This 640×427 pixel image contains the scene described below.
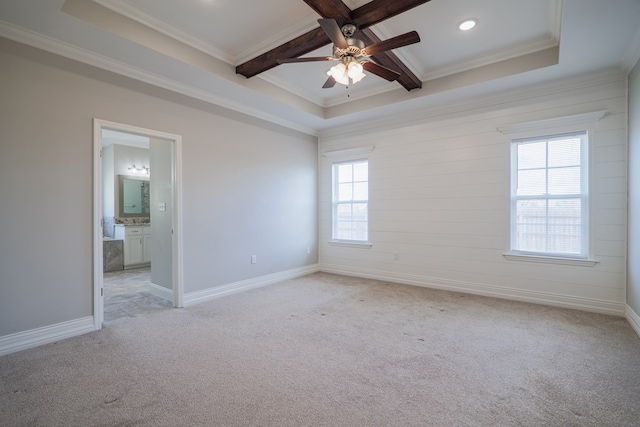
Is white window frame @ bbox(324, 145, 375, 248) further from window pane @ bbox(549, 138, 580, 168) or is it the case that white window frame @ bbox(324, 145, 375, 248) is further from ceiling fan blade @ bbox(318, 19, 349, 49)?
ceiling fan blade @ bbox(318, 19, 349, 49)

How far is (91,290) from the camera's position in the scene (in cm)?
306

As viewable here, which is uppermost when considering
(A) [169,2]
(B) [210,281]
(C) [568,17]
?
(A) [169,2]

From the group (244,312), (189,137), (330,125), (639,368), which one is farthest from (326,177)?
(639,368)

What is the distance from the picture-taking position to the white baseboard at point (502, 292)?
3.45m

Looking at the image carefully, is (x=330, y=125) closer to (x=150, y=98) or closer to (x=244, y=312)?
(x=150, y=98)

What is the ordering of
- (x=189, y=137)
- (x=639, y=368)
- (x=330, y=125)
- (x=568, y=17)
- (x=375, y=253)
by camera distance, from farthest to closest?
(x=330, y=125), (x=375, y=253), (x=189, y=137), (x=568, y=17), (x=639, y=368)

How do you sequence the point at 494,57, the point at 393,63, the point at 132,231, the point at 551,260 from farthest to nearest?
the point at 132,231
the point at 551,260
the point at 494,57
the point at 393,63

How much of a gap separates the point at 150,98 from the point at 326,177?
3.29m

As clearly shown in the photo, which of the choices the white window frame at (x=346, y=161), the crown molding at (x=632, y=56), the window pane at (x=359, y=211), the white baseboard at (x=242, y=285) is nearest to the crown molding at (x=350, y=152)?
the white window frame at (x=346, y=161)

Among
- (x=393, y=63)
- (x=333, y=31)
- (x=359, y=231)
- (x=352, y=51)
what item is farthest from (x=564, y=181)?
(x=333, y=31)

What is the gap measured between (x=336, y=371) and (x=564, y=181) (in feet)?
11.9

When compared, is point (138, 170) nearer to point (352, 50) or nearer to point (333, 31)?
point (352, 50)

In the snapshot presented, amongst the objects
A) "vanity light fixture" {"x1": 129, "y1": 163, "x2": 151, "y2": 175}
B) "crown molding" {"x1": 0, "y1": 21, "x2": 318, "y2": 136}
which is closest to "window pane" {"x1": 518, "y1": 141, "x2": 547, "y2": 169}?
"crown molding" {"x1": 0, "y1": 21, "x2": 318, "y2": 136}

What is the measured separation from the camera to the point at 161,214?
427cm
